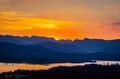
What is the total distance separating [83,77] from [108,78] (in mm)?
9109

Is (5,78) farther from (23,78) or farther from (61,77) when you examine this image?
(61,77)

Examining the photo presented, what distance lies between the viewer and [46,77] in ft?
376

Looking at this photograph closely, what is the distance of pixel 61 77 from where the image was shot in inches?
4469

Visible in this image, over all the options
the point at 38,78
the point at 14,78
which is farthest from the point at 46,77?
the point at 14,78

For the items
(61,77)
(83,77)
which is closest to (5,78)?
(61,77)

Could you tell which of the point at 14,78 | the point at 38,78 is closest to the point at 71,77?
the point at 38,78

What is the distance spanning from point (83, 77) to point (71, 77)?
4215mm

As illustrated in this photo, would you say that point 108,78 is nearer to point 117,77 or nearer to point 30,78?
point 117,77

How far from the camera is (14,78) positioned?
114 m

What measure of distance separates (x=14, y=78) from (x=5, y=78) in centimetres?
323

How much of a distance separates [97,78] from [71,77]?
30.7 ft

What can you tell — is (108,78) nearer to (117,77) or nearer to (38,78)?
(117,77)

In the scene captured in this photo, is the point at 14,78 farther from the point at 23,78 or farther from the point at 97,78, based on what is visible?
the point at 97,78

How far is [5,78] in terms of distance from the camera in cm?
11388
